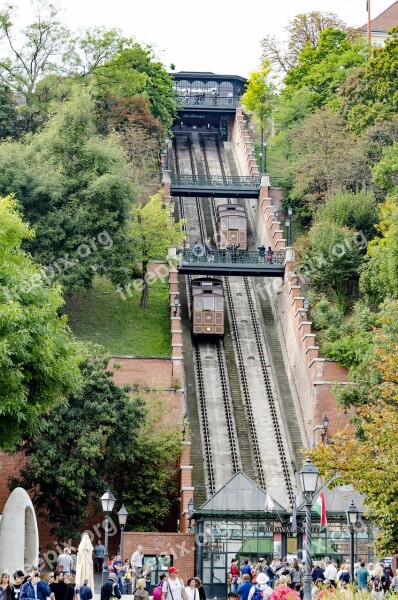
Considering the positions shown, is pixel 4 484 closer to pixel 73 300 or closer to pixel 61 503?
pixel 61 503

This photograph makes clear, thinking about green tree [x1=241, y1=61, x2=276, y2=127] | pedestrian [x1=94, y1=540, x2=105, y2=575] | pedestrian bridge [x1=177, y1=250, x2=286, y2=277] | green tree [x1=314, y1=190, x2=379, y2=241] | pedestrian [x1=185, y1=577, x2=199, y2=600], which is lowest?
pedestrian [x1=185, y1=577, x2=199, y2=600]

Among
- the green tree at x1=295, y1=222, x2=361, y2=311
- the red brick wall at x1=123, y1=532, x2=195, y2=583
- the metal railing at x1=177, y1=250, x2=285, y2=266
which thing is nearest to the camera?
the red brick wall at x1=123, y1=532, x2=195, y2=583

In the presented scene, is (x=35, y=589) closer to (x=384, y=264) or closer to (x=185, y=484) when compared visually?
(x=185, y=484)

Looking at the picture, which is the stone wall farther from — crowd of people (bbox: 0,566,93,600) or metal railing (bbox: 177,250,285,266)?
crowd of people (bbox: 0,566,93,600)

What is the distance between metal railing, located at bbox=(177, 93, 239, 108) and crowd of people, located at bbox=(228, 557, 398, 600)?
183 feet

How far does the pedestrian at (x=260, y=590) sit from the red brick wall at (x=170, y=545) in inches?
573

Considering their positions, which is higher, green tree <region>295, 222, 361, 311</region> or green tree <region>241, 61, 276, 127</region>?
green tree <region>241, 61, 276, 127</region>

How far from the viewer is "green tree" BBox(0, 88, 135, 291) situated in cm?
5897

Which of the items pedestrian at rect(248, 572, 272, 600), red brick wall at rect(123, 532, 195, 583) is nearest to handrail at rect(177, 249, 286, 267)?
red brick wall at rect(123, 532, 195, 583)

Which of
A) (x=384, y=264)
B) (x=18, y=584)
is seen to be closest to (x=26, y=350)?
(x=18, y=584)

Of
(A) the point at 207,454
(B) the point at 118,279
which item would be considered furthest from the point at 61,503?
(B) the point at 118,279

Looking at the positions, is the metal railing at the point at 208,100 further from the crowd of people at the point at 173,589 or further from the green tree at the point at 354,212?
the crowd of people at the point at 173,589

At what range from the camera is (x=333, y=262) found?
A: 6384 cm

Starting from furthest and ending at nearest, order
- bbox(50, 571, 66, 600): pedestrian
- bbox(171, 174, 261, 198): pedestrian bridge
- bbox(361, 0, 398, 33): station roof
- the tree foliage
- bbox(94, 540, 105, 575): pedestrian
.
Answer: bbox(361, 0, 398, 33): station roof → bbox(171, 174, 261, 198): pedestrian bridge → bbox(94, 540, 105, 575): pedestrian → the tree foliage → bbox(50, 571, 66, 600): pedestrian
